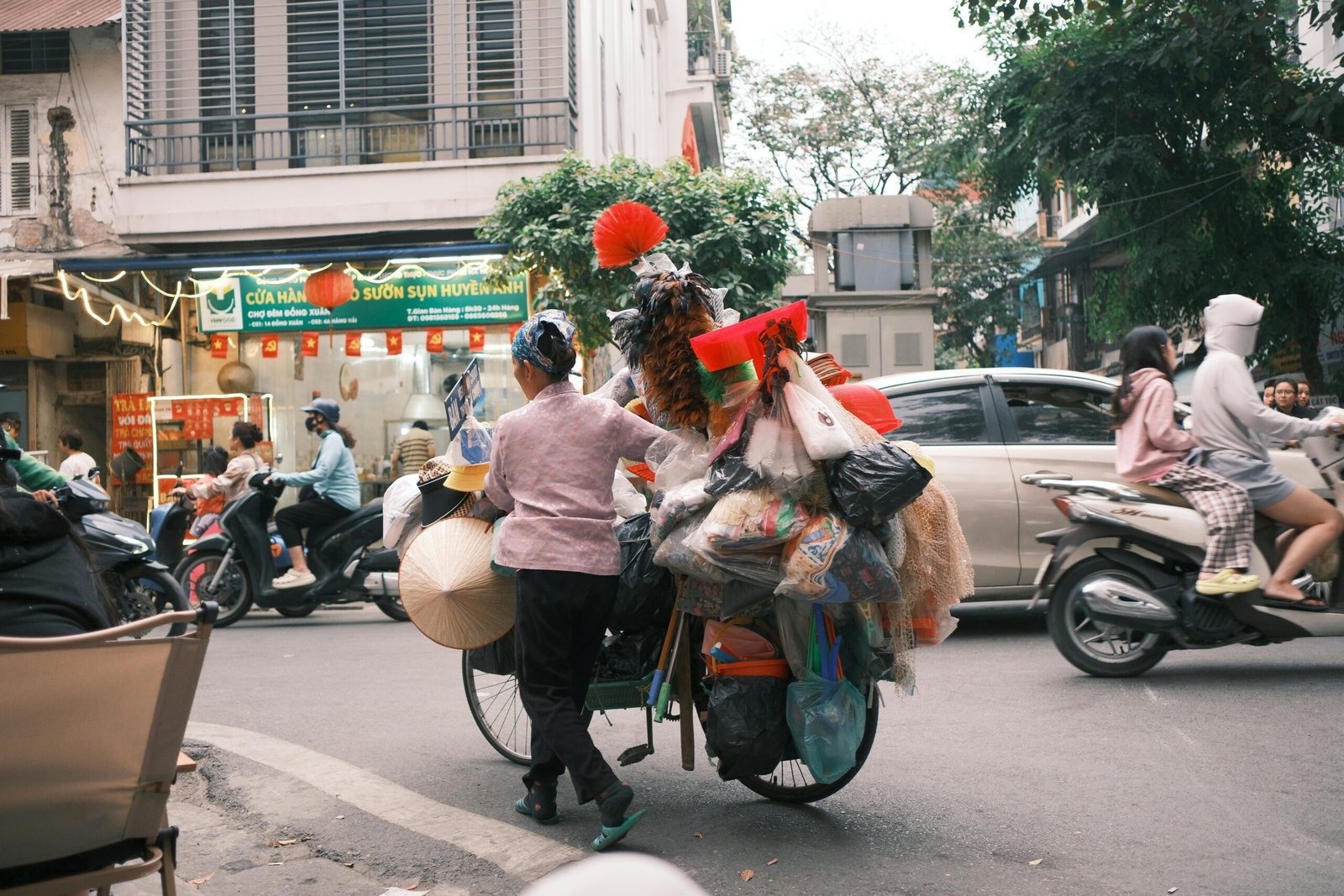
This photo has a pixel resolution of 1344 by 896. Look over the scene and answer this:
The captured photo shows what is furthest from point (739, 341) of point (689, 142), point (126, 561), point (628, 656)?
point (689, 142)

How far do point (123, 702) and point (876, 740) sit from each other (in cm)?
370

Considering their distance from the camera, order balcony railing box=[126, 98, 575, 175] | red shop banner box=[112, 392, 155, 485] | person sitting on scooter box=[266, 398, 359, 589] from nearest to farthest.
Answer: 1. person sitting on scooter box=[266, 398, 359, 589]
2. red shop banner box=[112, 392, 155, 485]
3. balcony railing box=[126, 98, 575, 175]

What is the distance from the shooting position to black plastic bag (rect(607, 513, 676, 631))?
4551 mm

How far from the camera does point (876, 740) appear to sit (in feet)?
18.4

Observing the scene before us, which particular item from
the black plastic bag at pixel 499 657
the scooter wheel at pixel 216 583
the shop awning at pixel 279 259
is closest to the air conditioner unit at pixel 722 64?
the shop awning at pixel 279 259

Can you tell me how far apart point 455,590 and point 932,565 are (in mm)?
1711

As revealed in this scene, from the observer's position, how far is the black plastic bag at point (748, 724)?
416 cm

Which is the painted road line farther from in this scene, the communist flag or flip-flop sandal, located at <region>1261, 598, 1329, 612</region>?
the communist flag

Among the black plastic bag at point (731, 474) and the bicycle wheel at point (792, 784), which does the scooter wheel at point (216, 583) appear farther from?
the black plastic bag at point (731, 474)

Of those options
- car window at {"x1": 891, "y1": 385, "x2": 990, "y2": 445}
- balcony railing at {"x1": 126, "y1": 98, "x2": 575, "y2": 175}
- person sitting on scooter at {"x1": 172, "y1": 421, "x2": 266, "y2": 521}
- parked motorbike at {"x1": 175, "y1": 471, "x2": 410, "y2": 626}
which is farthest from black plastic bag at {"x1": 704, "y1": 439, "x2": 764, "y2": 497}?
balcony railing at {"x1": 126, "y1": 98, "x2": 575, "y2": 175}

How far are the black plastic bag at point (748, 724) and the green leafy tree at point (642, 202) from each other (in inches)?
397

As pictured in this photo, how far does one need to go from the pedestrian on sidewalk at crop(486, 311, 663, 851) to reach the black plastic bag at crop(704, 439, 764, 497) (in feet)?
0.98

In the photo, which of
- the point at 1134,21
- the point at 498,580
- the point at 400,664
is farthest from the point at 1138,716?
the point at 1134,21

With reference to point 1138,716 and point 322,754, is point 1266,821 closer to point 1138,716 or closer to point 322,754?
point 1138,716
